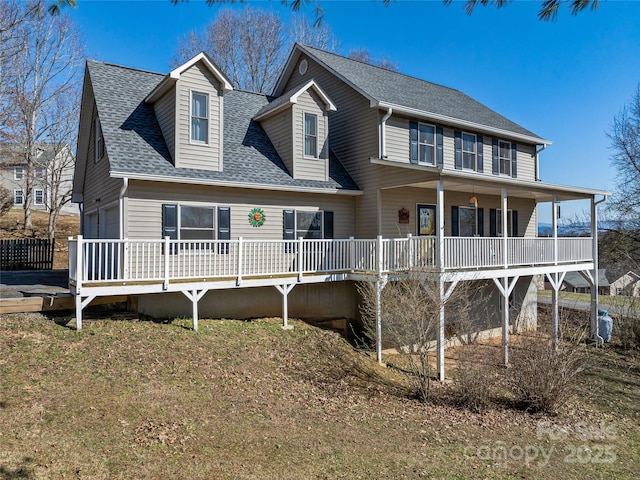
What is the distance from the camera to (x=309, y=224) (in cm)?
1434

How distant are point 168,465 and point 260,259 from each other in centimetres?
735

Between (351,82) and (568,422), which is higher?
(351,82)

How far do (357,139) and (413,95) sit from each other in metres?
3.70

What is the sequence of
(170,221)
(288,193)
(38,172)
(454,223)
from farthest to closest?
(38,172), (454,223), (288,193), (170,221)

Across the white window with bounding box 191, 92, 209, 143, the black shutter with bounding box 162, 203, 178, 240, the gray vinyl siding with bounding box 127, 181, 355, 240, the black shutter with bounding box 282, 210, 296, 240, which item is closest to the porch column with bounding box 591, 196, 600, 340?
the gray vinyl siding with bounding box 127, 181, 355, 240

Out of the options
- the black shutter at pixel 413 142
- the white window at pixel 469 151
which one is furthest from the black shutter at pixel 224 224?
the white window at pixel 469 151

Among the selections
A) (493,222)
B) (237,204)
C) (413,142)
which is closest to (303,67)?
(413,142)

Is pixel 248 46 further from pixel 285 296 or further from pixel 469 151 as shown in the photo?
pixel 285 296

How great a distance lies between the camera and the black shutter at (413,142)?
50.9 ft

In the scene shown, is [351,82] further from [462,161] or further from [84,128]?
[84,128]

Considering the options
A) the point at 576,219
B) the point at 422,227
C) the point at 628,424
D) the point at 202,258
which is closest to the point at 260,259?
the point at 202,258

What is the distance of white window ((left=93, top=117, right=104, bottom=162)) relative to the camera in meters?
13.2

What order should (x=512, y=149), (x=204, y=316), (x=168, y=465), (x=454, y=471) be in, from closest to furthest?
(x=168, y=465) < (x=454, y=471) < (x=204, y=316) < (x=512, y=149)

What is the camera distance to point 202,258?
12047 mm
